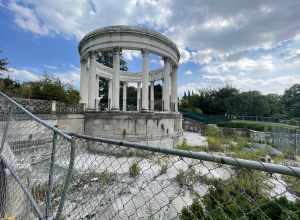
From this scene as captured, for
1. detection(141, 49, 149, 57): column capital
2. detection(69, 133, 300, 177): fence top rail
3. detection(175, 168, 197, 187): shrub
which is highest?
detection(141, 49, 149, 57): column capital

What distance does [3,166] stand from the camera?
2.28m

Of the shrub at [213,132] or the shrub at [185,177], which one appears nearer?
the shrub at [185,177]

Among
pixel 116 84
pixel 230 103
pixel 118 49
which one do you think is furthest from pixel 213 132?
pixel 230 103

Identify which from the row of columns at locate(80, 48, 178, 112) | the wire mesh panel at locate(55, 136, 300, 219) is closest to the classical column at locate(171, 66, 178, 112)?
the row of columns at locate(80, 48, 178, 112)

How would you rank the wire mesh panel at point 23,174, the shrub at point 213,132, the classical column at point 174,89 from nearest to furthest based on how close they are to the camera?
the wire mesh panel at point 23,174 < the classical column at point 174,89 < the shrub at point 213,132

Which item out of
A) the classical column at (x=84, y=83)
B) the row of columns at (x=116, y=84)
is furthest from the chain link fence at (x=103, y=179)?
the classical column at (x=84, y=83)

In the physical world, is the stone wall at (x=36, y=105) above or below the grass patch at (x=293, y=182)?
above

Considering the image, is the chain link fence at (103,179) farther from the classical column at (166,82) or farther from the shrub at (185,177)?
the classical column at (166,82)

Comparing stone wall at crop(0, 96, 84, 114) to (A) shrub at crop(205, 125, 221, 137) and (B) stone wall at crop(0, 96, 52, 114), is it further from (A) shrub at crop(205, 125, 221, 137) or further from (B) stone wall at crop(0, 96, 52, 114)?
(A) shrub at crop(205, 125, 221, 137)

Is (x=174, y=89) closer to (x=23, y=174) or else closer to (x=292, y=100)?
(x=23, y=174)

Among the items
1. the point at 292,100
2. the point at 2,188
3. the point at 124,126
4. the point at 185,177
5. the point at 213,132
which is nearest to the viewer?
the point at 2,188

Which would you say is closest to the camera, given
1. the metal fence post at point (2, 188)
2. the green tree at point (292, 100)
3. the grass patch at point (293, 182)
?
the grass patch at point (293, 182)

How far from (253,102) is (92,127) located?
36.2 meters

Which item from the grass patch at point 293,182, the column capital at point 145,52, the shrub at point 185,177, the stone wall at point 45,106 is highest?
the column capital at point 145,52
